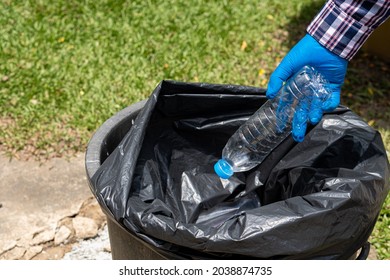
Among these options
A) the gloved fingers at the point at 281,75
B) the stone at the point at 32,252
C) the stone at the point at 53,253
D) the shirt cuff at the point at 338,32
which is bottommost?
the stone at the point at 53,253

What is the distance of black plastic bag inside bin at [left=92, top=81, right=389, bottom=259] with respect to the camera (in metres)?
1.76

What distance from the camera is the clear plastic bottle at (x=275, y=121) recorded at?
204cm

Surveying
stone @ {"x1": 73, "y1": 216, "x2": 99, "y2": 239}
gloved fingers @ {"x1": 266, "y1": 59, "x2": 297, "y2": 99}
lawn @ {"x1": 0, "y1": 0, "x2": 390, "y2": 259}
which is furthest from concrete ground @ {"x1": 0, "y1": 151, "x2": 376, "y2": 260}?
gloved fingers @ {"x1": 266, "y1": 59, "x2": 297, "y2": 99}

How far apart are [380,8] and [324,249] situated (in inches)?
29.9

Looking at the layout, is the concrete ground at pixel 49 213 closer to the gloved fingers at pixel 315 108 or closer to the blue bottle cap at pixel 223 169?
the blue bottle cap at pixel 223 169

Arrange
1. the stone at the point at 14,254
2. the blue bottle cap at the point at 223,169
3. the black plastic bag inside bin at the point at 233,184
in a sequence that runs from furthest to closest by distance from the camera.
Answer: the stone at the point at 14,254
the blue bottle cap at the point at 223,169
the black plastic bag inside bin at the point at 233,184

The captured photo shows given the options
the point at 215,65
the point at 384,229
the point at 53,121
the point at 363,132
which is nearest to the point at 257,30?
the point at 215,65

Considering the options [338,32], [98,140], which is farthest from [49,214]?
[338,32]

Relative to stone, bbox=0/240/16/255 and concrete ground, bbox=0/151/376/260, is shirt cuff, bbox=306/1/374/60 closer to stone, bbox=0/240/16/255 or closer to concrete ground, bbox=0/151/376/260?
concrete ground, bbox=0/151/376/260

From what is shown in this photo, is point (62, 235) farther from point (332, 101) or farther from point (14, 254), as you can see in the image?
point (332, 101)

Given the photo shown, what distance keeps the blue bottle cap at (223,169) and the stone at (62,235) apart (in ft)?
3.22

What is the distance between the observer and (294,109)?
2.14 meters

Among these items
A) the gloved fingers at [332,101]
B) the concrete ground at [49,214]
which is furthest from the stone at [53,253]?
the gloved fingers at [332,101]

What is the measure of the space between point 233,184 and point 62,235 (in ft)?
3.13
